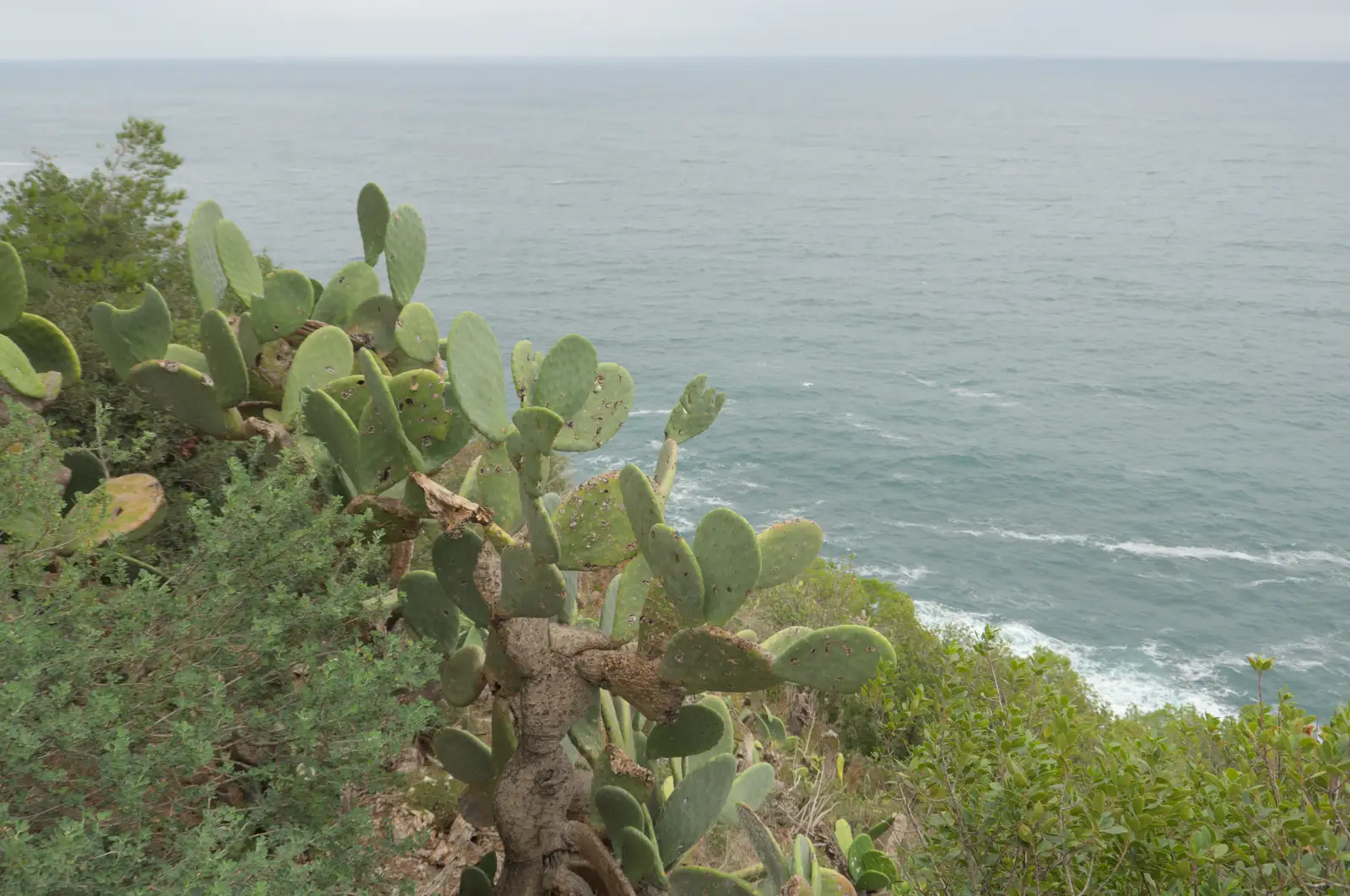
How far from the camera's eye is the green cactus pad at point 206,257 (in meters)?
5.39

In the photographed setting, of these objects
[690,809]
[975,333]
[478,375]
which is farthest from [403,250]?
[975,333]

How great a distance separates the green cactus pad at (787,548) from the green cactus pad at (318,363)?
235 cm

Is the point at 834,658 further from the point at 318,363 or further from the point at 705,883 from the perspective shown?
the point at 318,363

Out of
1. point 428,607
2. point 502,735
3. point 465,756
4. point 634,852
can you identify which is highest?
point 428,607

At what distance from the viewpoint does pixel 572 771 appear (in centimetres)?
388

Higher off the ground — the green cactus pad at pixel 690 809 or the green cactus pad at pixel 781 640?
the green cactus pad at pixel 781 640

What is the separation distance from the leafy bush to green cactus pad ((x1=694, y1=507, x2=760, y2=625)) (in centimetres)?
105

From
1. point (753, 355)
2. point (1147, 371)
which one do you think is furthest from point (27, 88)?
point (1147, 371)

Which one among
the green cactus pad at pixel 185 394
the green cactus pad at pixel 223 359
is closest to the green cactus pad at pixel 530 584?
the green cactus pad at pixel 223 359

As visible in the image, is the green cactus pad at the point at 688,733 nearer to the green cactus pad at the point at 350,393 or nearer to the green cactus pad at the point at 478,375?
the green cactus pad at the point at 478,375

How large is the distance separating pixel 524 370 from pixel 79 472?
2.37 metres

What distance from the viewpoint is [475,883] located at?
3914mm

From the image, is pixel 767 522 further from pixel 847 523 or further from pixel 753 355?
pixel 753 355

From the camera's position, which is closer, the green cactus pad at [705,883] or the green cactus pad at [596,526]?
the green cactus pad at [596,526]
